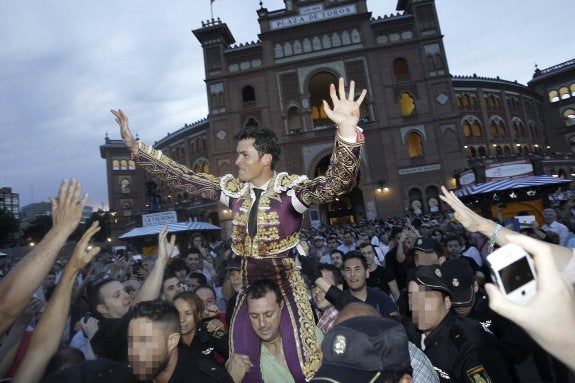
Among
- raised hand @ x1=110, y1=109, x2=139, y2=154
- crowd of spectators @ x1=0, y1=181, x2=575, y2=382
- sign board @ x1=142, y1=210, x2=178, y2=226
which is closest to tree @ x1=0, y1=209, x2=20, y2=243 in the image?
sign board @ x1=142, y1=210, x2=178, y2=226

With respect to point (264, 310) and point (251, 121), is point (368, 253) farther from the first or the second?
point (251, 121)

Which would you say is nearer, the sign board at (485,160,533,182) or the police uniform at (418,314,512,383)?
the police uniform at (418,314,512,383)

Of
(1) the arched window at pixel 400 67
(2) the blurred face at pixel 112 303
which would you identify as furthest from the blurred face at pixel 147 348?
(1) the arched window at pixel 400 67

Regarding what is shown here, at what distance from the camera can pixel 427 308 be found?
2.94m

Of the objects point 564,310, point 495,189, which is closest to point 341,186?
point 564,310

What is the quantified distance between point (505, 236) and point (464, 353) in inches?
69.1

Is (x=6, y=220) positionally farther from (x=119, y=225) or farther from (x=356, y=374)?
(x=356, y=374)

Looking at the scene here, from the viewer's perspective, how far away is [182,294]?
3680 mm

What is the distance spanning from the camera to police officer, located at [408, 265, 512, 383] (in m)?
2.53

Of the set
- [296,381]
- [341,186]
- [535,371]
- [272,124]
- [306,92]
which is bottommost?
[535,371]

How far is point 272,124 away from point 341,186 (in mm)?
29122

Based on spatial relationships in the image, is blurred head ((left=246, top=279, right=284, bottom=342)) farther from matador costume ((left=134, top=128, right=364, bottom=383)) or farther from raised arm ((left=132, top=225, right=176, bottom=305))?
raised arm ((left=132, top=225, right=176, bottom=305))

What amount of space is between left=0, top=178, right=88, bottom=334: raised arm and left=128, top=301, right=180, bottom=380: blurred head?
2.11 feet

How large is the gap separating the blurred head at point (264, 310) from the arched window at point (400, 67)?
32088 millimetres
